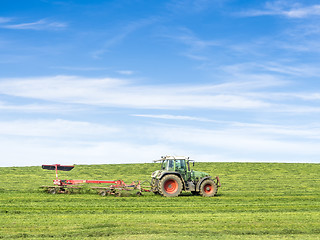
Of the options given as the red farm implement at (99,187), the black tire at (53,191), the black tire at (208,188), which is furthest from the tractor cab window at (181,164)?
the black tire at (53,191)

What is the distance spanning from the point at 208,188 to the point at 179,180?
64.7 inches

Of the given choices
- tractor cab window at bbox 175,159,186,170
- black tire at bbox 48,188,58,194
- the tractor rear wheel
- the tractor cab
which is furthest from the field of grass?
tractor cab window at bbox 175,159,186,170

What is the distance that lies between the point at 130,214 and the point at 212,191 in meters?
7.09

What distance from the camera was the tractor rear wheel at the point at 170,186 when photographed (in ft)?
64.2

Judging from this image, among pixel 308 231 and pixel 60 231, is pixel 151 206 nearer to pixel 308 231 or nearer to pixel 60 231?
pixel 60 231

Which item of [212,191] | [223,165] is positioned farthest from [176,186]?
[223,165]

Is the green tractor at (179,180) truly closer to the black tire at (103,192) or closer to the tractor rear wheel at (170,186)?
the tractor rear wheel at (170,186)

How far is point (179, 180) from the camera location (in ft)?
64.8

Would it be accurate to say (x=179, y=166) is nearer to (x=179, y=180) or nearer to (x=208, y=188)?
(x=179, y=180)

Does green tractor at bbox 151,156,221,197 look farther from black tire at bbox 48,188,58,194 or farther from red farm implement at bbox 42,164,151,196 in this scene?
black tire at bbox 48,188,58,194

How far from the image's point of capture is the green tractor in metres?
19.7

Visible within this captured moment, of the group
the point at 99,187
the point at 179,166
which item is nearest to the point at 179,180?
the point at 179,166

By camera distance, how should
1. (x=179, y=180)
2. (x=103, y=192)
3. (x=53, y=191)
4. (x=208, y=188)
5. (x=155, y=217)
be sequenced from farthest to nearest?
(x=208, y=188), (x=53, y=191), (x=103, y=192), (x=179, y=180), (x=155, y=217)

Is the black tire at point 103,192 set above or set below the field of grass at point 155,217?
above
